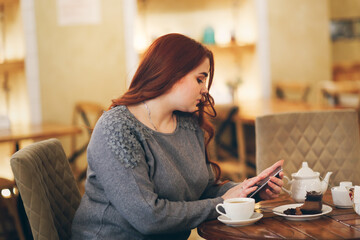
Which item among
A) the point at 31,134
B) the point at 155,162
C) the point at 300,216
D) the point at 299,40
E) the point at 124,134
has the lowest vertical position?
the point at 31,134

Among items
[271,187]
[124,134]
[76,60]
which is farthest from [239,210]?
[76,60]

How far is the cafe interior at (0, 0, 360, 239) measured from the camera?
4.76 m

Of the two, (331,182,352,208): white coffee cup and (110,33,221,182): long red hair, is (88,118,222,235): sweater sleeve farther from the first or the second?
(331,182,352,208): white coffee cup

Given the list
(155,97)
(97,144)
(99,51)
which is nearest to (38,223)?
(97,144)

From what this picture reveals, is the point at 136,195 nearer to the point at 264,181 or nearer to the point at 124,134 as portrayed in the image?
the point at 124,134

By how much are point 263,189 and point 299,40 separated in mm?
4308

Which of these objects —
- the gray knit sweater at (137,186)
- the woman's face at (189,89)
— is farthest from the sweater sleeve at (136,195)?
the woman's face at (189,89)

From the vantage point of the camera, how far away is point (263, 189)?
170 centimetres

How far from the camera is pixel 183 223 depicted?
5.08 ft

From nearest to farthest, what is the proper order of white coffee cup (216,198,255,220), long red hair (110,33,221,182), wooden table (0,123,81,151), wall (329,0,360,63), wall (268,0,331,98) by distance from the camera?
1. white coffee cup (216,198,255,220)
2. long red hair (110,33,221,182)
3. wooden table (0,123,81,151)
4. wall (268,0,331,98)
5. wall (329,0,360,63)

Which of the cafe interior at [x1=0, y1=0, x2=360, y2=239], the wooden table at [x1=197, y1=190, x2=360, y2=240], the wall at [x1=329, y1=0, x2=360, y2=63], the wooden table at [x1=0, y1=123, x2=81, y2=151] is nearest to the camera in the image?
the wooden table at [x1=197, y1=190, x2=360, y2=240]

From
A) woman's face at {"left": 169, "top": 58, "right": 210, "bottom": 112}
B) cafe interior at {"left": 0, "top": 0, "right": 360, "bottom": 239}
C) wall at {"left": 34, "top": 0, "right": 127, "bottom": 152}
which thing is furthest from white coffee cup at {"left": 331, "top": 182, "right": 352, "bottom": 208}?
wall at {"left": 34, "top": 0, "right": 127, "bottom": 152}

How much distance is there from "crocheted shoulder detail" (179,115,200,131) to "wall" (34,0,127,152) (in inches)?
132

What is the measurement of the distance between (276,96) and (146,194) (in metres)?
4.32
